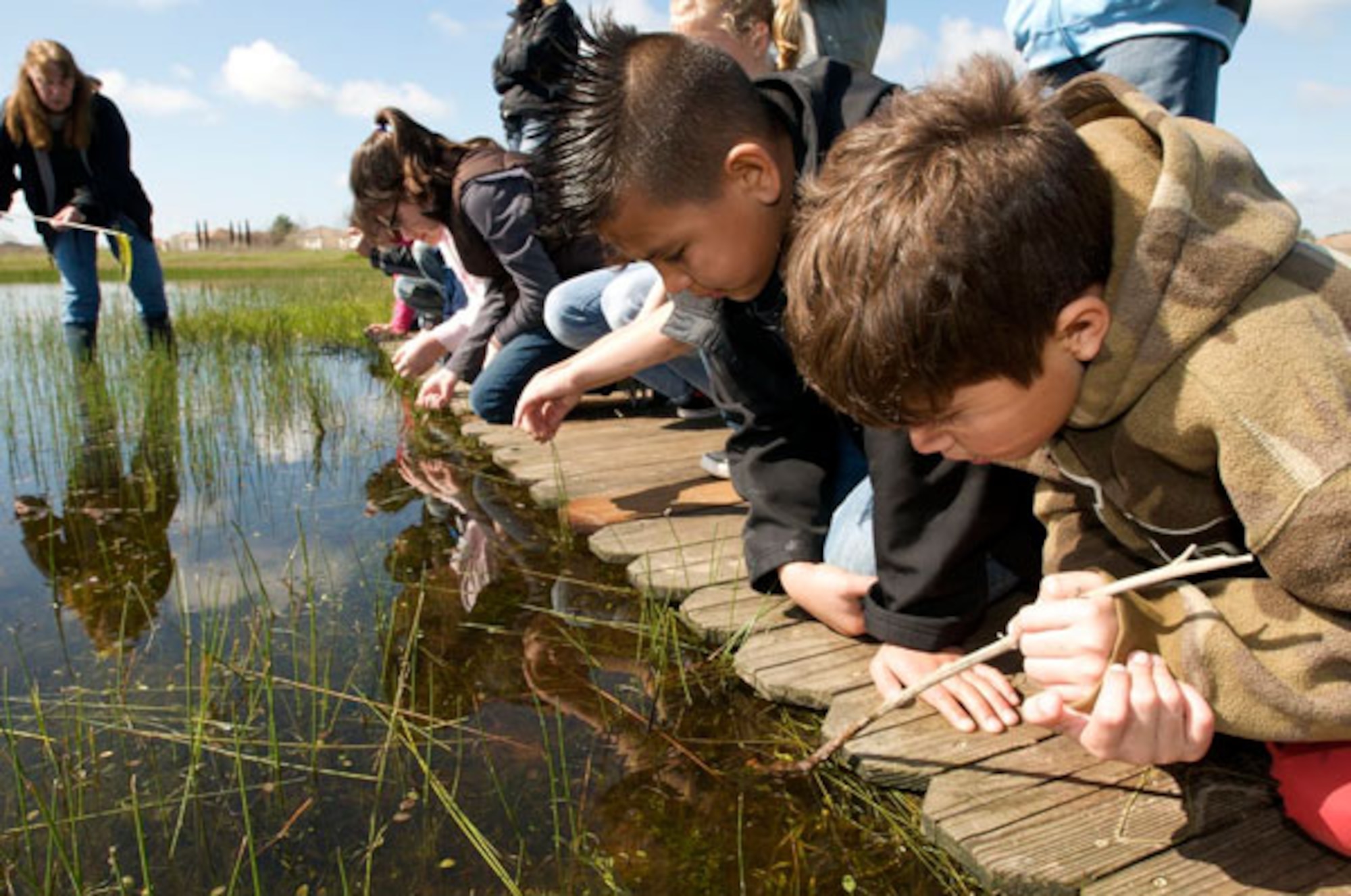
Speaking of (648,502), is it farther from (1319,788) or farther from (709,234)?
(1319,788)

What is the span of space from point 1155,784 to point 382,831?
125 cm

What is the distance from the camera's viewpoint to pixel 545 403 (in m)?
2.82

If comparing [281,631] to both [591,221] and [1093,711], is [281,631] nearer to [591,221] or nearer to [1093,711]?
[591,221]

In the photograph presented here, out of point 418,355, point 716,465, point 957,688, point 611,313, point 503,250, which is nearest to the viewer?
point 957,688

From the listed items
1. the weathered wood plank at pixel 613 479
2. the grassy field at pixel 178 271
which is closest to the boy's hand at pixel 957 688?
the weathered wood plank at pixel 613 479

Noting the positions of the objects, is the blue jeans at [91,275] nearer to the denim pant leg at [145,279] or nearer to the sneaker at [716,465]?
the denim pant leg at [145,279]

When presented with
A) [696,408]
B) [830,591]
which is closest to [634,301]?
[696,408]

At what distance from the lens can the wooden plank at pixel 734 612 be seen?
2160 mm

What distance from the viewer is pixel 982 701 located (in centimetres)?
176

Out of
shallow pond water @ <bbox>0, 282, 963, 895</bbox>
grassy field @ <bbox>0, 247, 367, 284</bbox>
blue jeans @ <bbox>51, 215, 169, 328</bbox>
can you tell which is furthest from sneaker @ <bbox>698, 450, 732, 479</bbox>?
grassy field @ <bbox>0, 247, 367, 284</bbox>

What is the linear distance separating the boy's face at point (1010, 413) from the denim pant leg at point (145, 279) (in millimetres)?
6440

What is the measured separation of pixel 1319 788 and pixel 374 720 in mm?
1599

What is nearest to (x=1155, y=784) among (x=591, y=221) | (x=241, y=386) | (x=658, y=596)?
(x=658, y=596)

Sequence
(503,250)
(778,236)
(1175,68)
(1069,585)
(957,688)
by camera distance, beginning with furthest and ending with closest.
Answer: (503,250)
(1175,68)
(778,236)
(957,688)
(1069,585)
